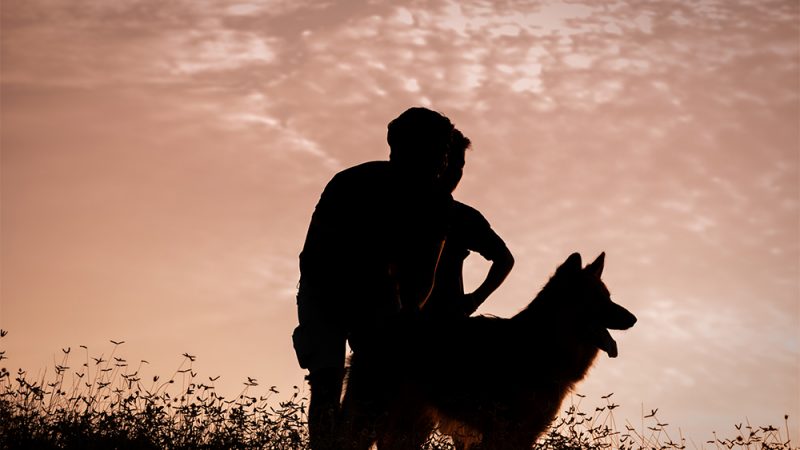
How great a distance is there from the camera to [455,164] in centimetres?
743

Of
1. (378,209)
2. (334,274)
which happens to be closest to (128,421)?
(334,274)

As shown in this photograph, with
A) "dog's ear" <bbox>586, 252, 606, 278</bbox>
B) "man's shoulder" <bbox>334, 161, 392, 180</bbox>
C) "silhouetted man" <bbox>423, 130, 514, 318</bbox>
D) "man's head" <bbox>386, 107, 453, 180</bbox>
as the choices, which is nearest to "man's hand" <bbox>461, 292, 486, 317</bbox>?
"silhouetted man" <bbox>423, 130, 514, 318</bbox>

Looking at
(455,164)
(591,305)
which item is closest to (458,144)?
(455,164)

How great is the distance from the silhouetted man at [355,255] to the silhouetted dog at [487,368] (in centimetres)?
26

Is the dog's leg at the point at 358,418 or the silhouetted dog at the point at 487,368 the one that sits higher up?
the silhouetted dog at the point at 487,368

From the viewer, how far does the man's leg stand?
19.4 feet

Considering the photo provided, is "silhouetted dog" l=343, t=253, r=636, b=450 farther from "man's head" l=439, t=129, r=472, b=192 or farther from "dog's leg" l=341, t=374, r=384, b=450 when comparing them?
"man's head" l=439, t=129, r=472, b=192

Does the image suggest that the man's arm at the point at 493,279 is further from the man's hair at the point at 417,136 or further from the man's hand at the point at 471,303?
the man's hair at the point at 417,136

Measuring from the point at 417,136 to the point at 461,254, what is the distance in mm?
1521

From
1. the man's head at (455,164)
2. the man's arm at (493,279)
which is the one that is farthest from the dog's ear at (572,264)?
the man's head at (455,164)

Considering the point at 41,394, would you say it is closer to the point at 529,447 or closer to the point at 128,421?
the point at 128,421

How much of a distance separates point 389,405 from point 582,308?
191cm

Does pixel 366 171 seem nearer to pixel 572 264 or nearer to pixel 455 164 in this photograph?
pixel 455 164

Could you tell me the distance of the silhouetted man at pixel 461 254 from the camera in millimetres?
7195
